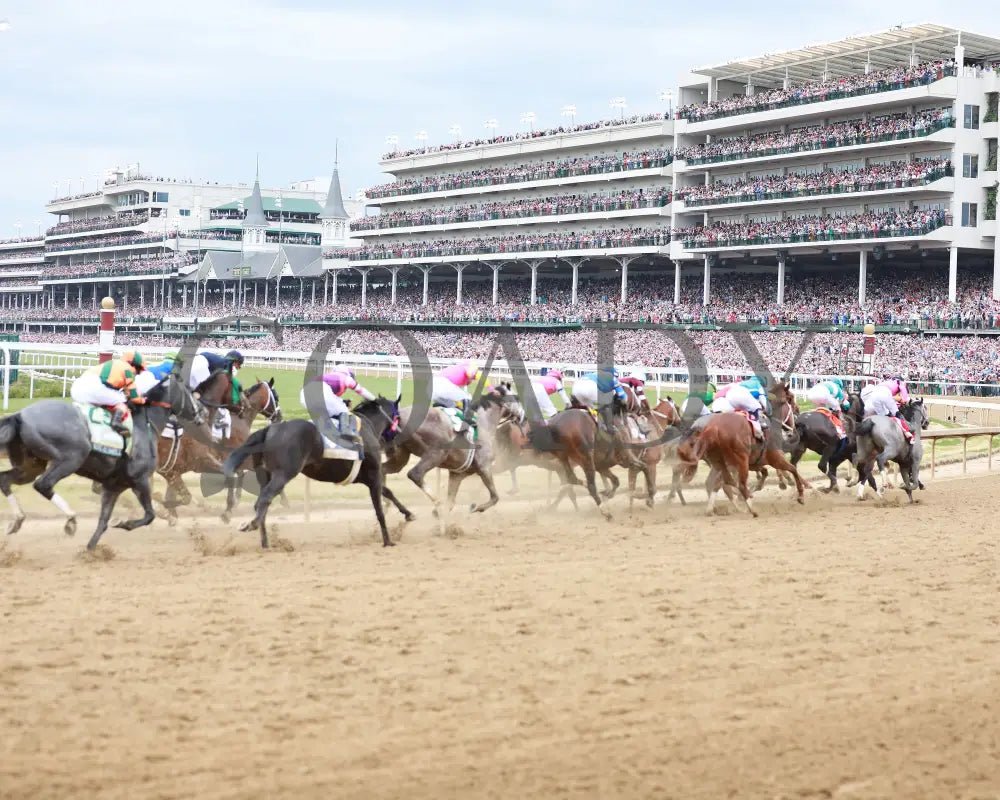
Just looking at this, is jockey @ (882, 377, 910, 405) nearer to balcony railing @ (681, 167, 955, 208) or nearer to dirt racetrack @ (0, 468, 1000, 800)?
dirt racetrack @ (0, 468, 1000, 800)

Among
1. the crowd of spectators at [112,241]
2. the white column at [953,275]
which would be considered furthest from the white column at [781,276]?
the crowd of spectators at [112,241]

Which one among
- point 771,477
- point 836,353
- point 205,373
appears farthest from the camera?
point 836,353

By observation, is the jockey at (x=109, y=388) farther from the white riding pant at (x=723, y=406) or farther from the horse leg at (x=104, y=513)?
the white riding pant at (x=723, y=406)

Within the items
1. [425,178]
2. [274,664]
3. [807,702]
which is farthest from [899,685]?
[425,178]

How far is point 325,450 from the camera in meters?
8.75

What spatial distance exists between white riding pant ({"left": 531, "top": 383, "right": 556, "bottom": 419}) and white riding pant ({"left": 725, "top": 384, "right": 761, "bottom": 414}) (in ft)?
5.40

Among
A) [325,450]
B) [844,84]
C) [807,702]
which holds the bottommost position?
[807,702]

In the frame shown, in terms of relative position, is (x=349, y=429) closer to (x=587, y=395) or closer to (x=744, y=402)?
(x=587, y=395)

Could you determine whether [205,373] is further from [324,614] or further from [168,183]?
[168,183]

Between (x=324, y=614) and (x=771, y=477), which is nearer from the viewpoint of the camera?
(x=324, y=614)

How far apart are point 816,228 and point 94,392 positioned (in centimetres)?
3394

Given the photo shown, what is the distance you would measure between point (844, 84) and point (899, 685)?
37209mm

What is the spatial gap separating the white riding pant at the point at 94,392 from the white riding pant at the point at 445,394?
9.20ft

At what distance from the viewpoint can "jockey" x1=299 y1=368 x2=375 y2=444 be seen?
29.1 ft
